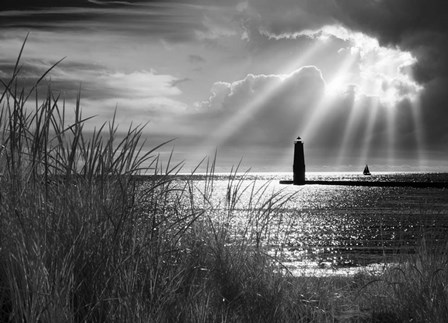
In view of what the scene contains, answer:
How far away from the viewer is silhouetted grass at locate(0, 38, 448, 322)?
297 cm

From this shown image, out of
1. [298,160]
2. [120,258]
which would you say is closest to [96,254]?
[120,258]

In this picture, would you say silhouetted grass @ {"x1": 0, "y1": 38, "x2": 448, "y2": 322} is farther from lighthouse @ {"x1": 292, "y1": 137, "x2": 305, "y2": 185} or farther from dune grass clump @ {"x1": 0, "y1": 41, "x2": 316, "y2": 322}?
lighthouse @ {"x1": 292, "y1": 137, "x2": 305, "y2": 185}

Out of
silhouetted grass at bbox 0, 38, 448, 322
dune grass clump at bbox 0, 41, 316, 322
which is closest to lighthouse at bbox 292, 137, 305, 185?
silhouetted grass at bbox 0, 38, 448, 322

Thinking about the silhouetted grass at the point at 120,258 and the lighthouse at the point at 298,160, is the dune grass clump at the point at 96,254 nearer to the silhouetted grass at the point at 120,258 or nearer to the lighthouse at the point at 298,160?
the silhouetted grass at the point at 120,258

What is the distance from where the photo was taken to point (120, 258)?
334 centimetres

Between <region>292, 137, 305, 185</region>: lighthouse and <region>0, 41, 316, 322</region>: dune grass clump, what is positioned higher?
<region>292, 137, 305, 185</region>: lighthouse

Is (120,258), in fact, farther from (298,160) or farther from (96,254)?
(298,160)

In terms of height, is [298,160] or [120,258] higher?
[298,160]

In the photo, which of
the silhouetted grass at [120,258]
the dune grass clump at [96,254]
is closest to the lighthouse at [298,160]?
the silhouetted grass at [120,258]

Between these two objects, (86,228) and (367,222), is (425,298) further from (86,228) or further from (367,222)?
(367,222)

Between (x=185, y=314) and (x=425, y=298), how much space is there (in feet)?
8.13

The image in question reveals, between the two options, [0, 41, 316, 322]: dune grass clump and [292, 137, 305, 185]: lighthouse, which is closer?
[0, 41, 316, 322]: dune grass clump

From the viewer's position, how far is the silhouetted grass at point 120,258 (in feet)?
9.76

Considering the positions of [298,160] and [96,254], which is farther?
[298,160]
